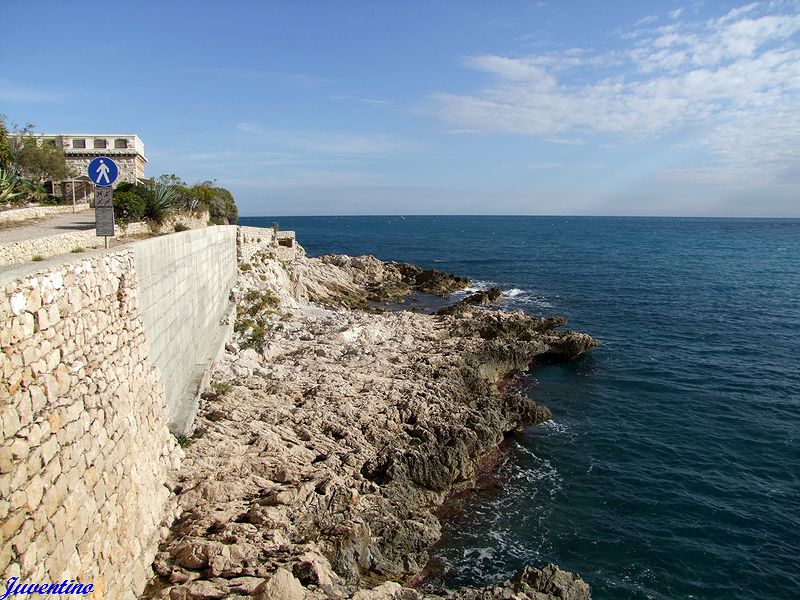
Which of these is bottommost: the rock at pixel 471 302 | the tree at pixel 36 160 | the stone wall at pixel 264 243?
the rock at pixel 471 302

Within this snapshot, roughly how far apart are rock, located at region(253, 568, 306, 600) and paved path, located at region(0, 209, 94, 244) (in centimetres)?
866

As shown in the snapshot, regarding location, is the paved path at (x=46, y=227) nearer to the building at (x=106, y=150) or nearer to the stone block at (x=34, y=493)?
the stone block at (x=34, y=493)

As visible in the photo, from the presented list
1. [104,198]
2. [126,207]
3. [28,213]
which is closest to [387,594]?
[104,198]

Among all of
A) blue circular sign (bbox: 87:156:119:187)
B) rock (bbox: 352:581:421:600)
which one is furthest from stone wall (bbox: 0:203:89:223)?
rock (bbox: 352:581:421:600)

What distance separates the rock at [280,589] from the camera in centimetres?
892

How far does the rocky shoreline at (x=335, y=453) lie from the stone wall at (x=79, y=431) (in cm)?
146

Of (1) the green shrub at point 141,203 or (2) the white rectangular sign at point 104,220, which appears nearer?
(2) the white rectangular sign at point 104,220

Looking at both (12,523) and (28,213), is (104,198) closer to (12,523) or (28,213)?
(12,523)

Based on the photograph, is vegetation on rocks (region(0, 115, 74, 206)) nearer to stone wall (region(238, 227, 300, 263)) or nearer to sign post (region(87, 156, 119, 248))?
stone wall (region(238, 227, 300, 263))

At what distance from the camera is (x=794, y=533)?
14781 millimetres

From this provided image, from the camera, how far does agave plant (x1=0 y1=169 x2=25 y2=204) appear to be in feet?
62.8

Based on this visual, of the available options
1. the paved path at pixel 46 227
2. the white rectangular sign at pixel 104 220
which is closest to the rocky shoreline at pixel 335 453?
the white rectangular sign at pixel 104 220

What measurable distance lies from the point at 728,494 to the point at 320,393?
1302 cm

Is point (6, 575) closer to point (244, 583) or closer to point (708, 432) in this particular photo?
point (244, 583)
